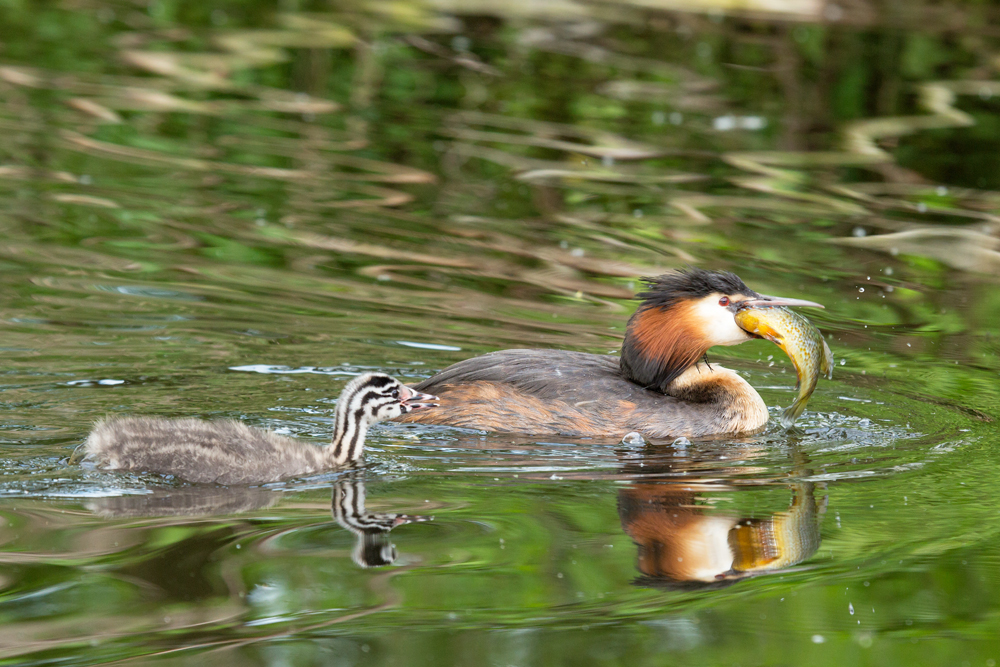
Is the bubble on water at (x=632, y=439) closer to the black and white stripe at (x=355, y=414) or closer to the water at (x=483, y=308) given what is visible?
the water at (x=483, y=308)

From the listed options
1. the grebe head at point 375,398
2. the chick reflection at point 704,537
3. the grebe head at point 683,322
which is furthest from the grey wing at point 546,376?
the chick reflection at point 704,537

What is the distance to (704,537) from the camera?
226 inches

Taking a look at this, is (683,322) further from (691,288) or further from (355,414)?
(355,414)

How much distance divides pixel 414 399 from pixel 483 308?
2.52 m

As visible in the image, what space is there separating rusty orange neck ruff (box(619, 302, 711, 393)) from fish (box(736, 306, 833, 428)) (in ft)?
0.90

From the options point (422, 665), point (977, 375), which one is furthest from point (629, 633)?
point (977, 375)

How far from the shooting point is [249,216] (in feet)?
37.3

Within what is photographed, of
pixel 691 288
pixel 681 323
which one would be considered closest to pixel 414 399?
pixel 681 323

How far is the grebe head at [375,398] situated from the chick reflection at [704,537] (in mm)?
1205

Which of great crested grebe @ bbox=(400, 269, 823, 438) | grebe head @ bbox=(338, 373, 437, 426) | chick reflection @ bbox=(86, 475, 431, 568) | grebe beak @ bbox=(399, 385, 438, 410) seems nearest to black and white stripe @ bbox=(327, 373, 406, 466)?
grebe head @ bbox=(338, 373, 437, 426)

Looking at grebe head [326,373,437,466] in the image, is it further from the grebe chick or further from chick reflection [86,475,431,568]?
chick reflection [86,475,431,568]

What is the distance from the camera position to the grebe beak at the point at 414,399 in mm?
6801

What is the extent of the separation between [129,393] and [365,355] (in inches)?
59.6

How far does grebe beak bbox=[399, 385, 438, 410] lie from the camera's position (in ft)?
22.3
